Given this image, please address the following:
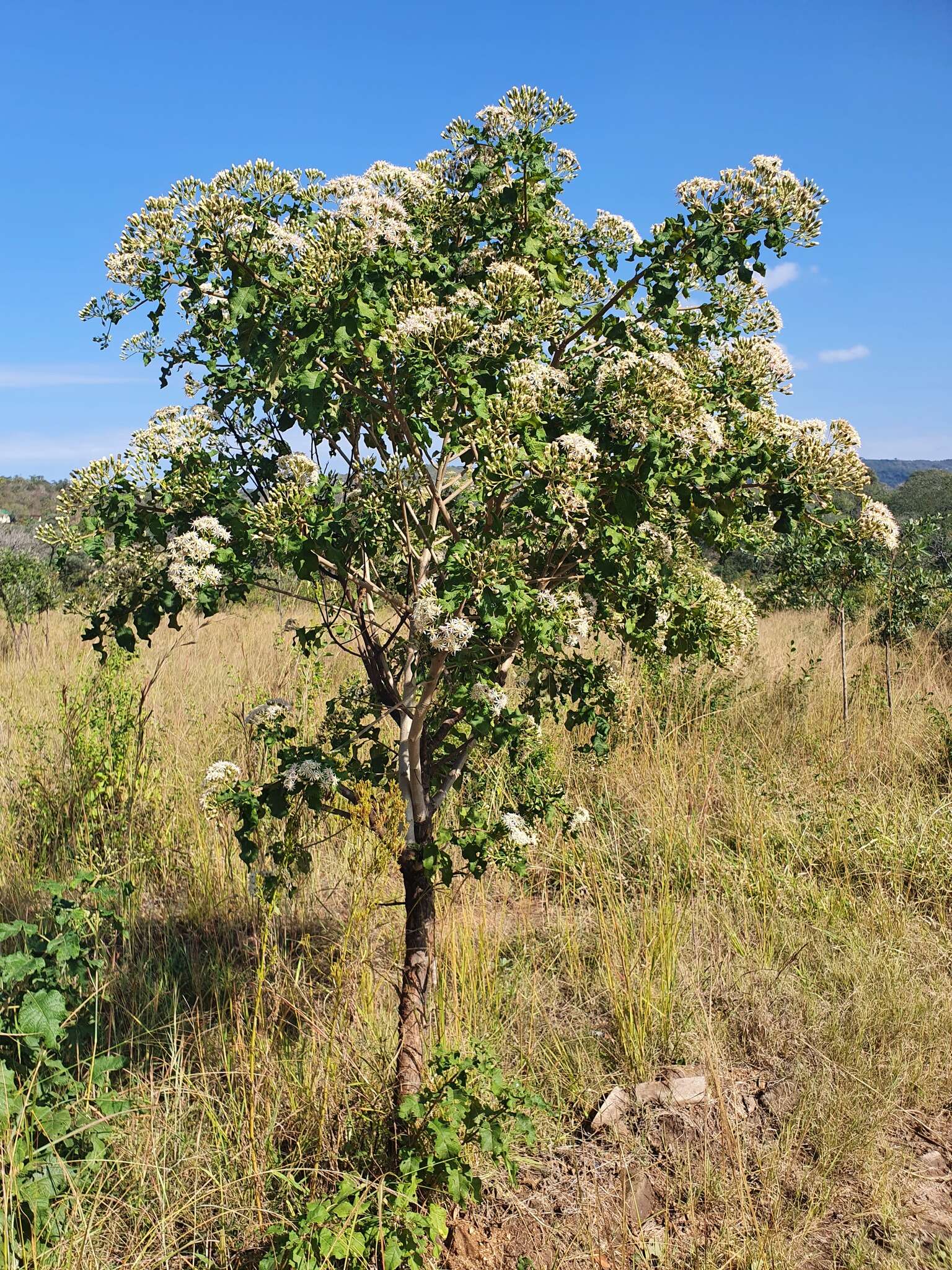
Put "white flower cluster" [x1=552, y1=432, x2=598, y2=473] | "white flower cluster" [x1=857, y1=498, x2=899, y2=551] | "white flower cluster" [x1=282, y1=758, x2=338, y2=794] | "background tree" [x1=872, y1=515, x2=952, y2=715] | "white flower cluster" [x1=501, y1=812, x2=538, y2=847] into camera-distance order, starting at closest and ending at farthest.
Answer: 1. "white flower cluster" [x1=552, y1=432, x2=598, y2=473]
2. "white flower cluster" [x1=857, y1=498, x2=899, y2=551]
3. "white flower cluster" [x1=282, y1=758, x2=338, y2=794]
4. "white flower cluster" [x1=501, y1=812, x2=538, y2=847]
5. "background tree" [x1=872, y1=515, x2=952, y2=715]

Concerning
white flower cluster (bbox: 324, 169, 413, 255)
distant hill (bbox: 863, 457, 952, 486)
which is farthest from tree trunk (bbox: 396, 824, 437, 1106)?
distant hill (bbox: 863, 457, 952, 486)

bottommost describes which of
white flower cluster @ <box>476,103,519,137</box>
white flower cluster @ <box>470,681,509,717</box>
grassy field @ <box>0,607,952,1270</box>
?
grassy field @ <box>0,607,952,1270</box>

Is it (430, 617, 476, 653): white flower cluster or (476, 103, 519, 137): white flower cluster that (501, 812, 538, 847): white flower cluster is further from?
(476, 103, 519, 137): white flower cluster

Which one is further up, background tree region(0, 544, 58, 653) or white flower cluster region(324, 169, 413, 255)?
white flower cluster region(324, 169, 413, 255)

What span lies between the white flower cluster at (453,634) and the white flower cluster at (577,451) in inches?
18.6

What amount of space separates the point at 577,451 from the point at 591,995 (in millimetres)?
2463

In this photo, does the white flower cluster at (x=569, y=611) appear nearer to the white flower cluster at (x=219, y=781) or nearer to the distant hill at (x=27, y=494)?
the white flower cluster at (x=219, y=781)

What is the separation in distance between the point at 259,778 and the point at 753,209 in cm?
383

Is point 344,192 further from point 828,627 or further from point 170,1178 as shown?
point 828,627

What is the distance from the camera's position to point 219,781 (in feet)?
9.73

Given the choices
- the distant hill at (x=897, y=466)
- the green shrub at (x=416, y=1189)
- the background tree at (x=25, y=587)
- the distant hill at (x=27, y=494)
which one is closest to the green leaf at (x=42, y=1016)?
the green shrub at (x=416, y=1189)

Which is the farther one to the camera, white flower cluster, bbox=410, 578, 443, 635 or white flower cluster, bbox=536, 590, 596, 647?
white flower cluster, bbox=536, 590, 596, 647

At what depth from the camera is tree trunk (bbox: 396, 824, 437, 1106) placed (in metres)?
2.83

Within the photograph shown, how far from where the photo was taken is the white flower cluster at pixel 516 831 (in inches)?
113
